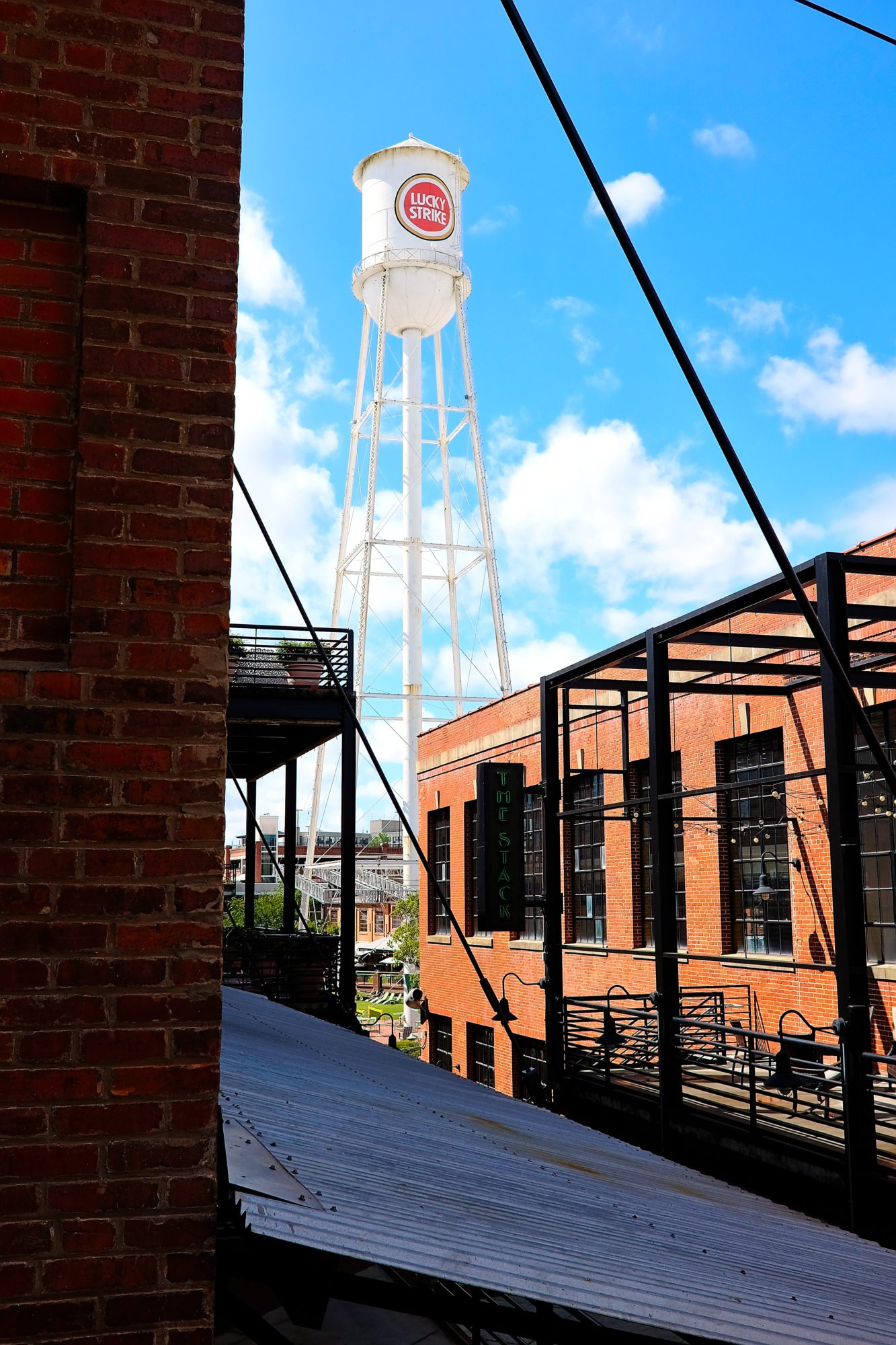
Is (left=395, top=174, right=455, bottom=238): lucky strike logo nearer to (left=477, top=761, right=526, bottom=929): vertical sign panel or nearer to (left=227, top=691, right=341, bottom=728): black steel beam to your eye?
(left=227, top=691, right=341, bottom=728): black steel beam

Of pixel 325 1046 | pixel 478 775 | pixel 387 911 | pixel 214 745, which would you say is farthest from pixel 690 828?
pixel 387 911

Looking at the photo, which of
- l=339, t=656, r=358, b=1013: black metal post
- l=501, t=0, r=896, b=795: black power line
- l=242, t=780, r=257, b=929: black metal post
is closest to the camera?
l=501, t=0, r=896, b=795: black power line

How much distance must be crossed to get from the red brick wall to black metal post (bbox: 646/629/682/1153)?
7768mm

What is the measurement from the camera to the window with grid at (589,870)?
835 inches

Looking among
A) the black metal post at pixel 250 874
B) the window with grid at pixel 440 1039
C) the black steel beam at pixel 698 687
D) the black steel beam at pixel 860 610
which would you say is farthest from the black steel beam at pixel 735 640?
the window with grid at pixel 440 1039

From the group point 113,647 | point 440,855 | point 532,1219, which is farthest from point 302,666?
point 440,855

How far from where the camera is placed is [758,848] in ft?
53.9

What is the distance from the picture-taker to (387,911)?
69625 millimetres

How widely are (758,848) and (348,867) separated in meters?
5.86

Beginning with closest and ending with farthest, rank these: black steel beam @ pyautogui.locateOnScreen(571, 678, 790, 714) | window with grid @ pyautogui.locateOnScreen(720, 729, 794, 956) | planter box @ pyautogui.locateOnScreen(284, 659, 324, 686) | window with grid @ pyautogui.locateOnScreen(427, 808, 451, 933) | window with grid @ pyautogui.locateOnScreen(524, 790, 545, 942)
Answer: black steel beam @ pyautogui.locateOnScreen(571, 678, 790, 714) < planter box @ pyautogui.locateOnScreen(284, 659, 324, 686) < window with grid @ pyautogui.locateOnScreen(720, 729, 794, 956) < window with grid @ pyautogui.locateOnScreen(524, 790, 545, 942) < window with grid @ pyautogui.locateOnScreen(427, 808, 451, 933)

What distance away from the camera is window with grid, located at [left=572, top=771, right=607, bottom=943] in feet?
69.6

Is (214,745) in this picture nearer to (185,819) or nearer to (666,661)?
(185,819)

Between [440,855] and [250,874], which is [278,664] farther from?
[440,855]

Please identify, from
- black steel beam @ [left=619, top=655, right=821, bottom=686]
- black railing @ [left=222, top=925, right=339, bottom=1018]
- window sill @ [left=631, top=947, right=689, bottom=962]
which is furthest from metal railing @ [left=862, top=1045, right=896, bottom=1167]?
black railing @ [left=222, top=925, right=339, bottom=1018]
